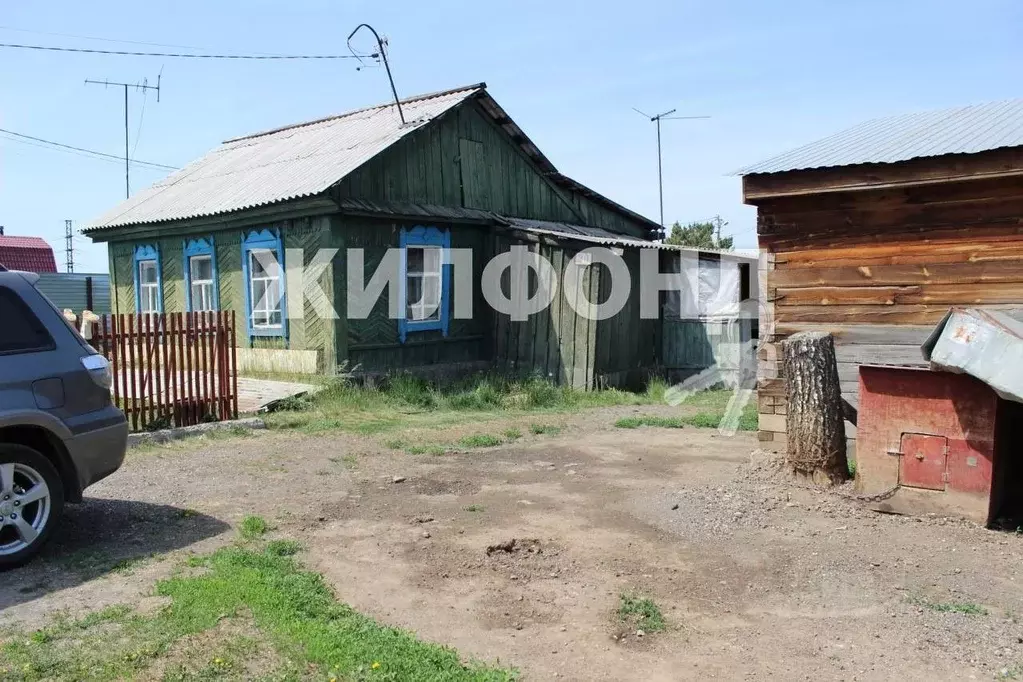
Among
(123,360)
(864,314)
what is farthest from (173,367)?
(864,314)

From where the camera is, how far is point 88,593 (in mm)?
4602

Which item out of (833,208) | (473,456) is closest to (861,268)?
(833,208)

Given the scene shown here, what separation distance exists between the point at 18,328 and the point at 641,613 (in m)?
4.40

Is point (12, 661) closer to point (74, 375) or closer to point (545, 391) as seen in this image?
point (74, 375)

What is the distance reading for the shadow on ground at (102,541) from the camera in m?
4.80

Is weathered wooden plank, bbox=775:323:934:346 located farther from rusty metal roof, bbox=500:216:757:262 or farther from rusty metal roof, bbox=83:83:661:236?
rusty metal roof, bbox=83:83:661:236

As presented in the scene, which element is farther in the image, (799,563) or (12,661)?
(799,563)

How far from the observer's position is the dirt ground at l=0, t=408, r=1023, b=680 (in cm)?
406

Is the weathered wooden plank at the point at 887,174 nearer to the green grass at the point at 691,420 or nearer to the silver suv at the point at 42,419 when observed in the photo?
the green grass at the point at 691,420

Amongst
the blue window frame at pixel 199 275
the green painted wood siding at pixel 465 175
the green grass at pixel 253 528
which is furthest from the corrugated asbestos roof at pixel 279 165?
the green grass at pixel 253 528

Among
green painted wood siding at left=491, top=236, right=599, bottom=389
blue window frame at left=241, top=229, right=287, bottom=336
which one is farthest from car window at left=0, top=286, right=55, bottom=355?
green painted wood siding at left=491, top=236, right=599, bottom=389

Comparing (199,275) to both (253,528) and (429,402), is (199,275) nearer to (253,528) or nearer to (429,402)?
(429,402)

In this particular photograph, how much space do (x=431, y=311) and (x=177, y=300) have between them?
17.7ft

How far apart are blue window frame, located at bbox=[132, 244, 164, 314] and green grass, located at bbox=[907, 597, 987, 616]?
1512 centimetres
